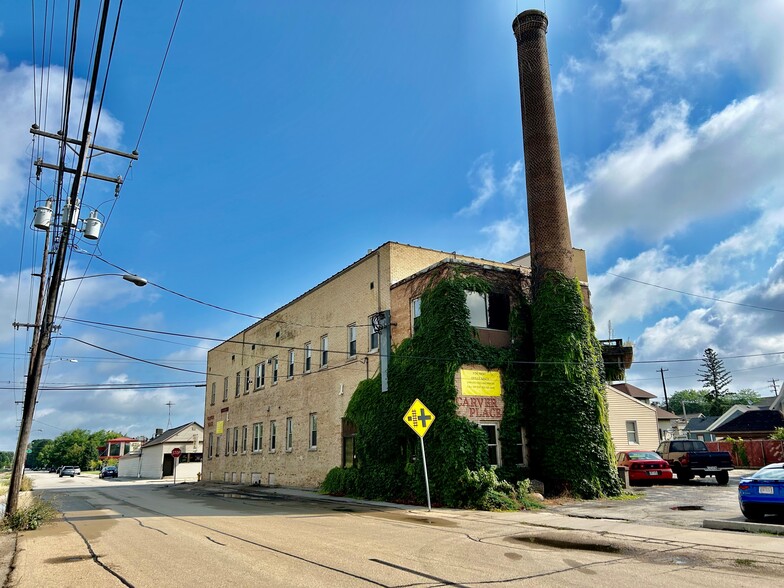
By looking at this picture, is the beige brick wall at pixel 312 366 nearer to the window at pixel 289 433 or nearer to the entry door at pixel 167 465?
the window at pixel 289 433

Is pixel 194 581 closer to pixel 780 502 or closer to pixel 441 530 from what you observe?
pixel 441 530

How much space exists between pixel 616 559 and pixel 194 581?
6.05 metres

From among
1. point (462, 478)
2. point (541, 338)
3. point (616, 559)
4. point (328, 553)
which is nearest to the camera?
point (616, 559)

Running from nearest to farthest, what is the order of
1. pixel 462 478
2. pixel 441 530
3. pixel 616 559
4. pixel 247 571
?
1. pixel 247 571
2. pixel 616 559
3. pixel 441 530
4. pixel 462 478

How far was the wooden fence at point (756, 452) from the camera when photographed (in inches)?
1344

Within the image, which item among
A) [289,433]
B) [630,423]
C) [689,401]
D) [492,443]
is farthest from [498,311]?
[689,401]

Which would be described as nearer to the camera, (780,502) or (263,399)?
(780,502)

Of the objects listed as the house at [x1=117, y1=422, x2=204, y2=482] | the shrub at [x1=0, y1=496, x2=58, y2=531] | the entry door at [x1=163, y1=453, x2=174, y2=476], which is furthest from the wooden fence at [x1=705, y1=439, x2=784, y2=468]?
the entry door at [x1=163, y1=453, x2=174, y2=476]

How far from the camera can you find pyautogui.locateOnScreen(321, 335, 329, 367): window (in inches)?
1098

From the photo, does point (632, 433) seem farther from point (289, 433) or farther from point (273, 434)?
point (273, 434)

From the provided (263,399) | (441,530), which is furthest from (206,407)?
(441,530)

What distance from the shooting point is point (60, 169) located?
1384cm

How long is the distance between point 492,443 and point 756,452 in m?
25.0

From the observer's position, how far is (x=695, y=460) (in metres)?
24.1
